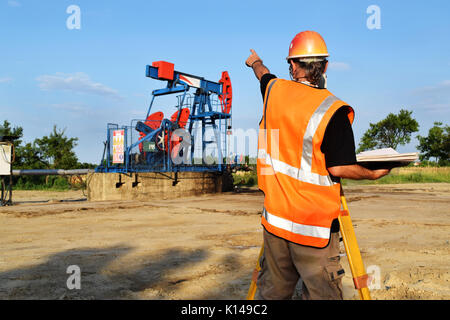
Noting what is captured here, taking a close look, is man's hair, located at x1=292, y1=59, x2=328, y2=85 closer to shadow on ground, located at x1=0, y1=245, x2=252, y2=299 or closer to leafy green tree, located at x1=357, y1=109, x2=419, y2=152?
shadow on ground, located at x1=0, y1=245, x2=252, y2=299

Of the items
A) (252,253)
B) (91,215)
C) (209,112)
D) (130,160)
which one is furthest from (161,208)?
(209,112)

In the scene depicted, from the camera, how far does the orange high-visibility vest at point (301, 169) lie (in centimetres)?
187

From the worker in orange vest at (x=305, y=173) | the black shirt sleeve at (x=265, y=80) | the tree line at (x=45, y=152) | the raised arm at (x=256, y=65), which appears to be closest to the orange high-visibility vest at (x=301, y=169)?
the worker in orange vest at (x=305, y=173)

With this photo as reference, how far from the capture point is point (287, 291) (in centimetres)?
205

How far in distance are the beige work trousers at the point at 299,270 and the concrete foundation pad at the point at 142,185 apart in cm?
1507

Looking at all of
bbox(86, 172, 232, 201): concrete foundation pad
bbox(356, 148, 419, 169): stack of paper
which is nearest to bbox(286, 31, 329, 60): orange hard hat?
bbox(356, 148, 419, 169): stack of paper

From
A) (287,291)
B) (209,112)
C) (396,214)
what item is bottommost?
(396,214)

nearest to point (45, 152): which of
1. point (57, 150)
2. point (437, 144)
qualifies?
point (57, 150)

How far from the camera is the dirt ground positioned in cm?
407

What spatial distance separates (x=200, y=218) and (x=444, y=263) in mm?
6395

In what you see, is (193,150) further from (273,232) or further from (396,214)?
(273,232)

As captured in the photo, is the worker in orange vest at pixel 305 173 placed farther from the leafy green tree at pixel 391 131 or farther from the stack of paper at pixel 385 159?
the leafy green tree at pixel 391 131

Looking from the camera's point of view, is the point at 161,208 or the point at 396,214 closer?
the point at 396,214

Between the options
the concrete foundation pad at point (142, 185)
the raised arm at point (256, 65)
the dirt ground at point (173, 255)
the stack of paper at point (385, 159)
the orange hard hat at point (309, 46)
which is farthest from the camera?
the concrete foundation pad at point (142, 185)
